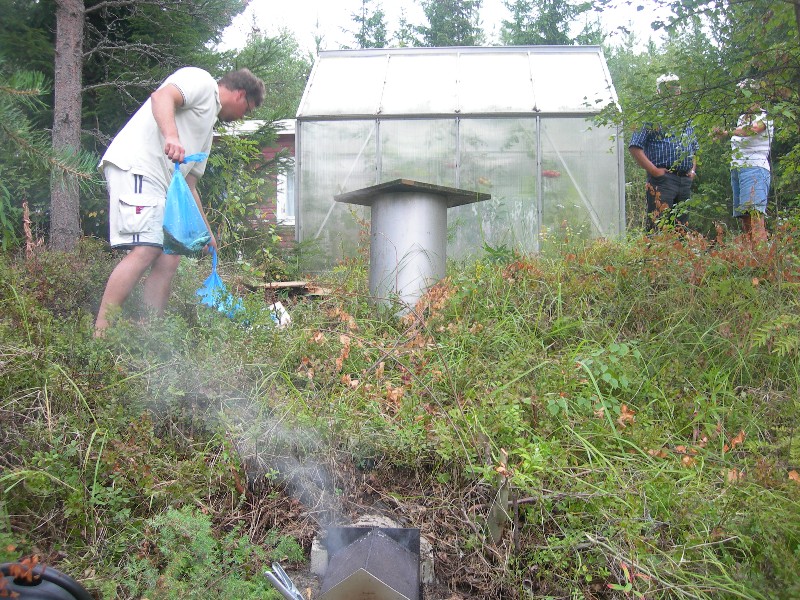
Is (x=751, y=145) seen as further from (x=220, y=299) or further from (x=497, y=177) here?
(x=220, y=299)

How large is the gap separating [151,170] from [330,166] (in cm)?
530

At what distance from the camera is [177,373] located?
321cm

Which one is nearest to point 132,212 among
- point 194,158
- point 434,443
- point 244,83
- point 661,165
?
point 194,158

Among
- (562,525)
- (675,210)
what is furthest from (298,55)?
(562,525)

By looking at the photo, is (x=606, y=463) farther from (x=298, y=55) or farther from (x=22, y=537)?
(x=298, y=55)

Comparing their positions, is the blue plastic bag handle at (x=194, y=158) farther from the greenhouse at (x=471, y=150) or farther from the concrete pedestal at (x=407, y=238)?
the greenhouse at (x=471, y=150)

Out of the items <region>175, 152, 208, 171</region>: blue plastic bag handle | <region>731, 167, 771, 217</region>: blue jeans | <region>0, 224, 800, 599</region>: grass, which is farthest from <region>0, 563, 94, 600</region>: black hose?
<region>731, 167, 771, 217</region>: blue jeans

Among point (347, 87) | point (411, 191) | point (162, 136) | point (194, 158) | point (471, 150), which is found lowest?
point (411, 191)

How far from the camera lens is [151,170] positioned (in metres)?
4.06

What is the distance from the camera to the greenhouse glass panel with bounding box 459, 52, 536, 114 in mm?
9164

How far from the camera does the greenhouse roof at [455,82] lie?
920 centimetres

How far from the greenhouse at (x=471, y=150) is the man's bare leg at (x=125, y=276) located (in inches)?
172

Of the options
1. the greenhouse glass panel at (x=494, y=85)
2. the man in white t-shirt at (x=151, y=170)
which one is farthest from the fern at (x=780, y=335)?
the greenhouse glass panel at (x=494, y=85)

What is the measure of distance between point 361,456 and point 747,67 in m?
3.10
